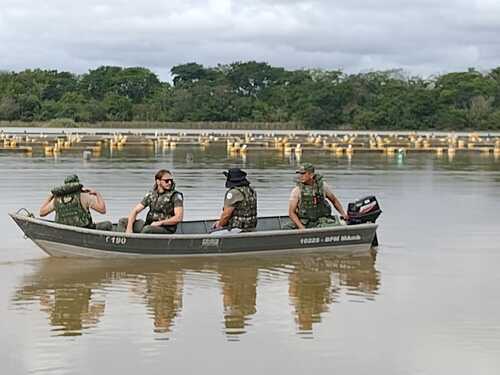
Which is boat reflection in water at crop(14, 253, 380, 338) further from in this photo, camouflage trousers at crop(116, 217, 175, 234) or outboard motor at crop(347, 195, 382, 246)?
outboard motor at crop(347, 195, 382, 246)

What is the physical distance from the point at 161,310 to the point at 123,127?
8768cm

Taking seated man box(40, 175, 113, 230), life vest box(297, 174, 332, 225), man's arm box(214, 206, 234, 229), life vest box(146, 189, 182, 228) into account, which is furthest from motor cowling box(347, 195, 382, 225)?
seated man box(40, 175, 113, 230)

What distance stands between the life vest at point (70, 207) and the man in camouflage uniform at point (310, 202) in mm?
2956

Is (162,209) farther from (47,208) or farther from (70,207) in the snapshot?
(47,208)

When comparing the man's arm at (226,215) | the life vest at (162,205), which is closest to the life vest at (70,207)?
the life vest at (162,205)

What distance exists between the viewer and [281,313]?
9.84 m

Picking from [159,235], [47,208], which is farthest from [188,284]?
[47,208]

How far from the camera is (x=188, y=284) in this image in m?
11.4

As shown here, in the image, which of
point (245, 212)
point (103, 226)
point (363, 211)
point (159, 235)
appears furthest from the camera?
point (363, 211)

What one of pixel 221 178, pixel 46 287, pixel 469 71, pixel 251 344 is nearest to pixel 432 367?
pixel 251 344

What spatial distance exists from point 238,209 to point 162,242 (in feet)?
3.97

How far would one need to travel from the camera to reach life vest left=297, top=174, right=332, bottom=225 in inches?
526

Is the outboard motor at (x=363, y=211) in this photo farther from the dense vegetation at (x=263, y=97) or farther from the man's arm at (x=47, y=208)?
the dense vegetation at (x=263, y=97)

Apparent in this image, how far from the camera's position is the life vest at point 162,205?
1250cm
